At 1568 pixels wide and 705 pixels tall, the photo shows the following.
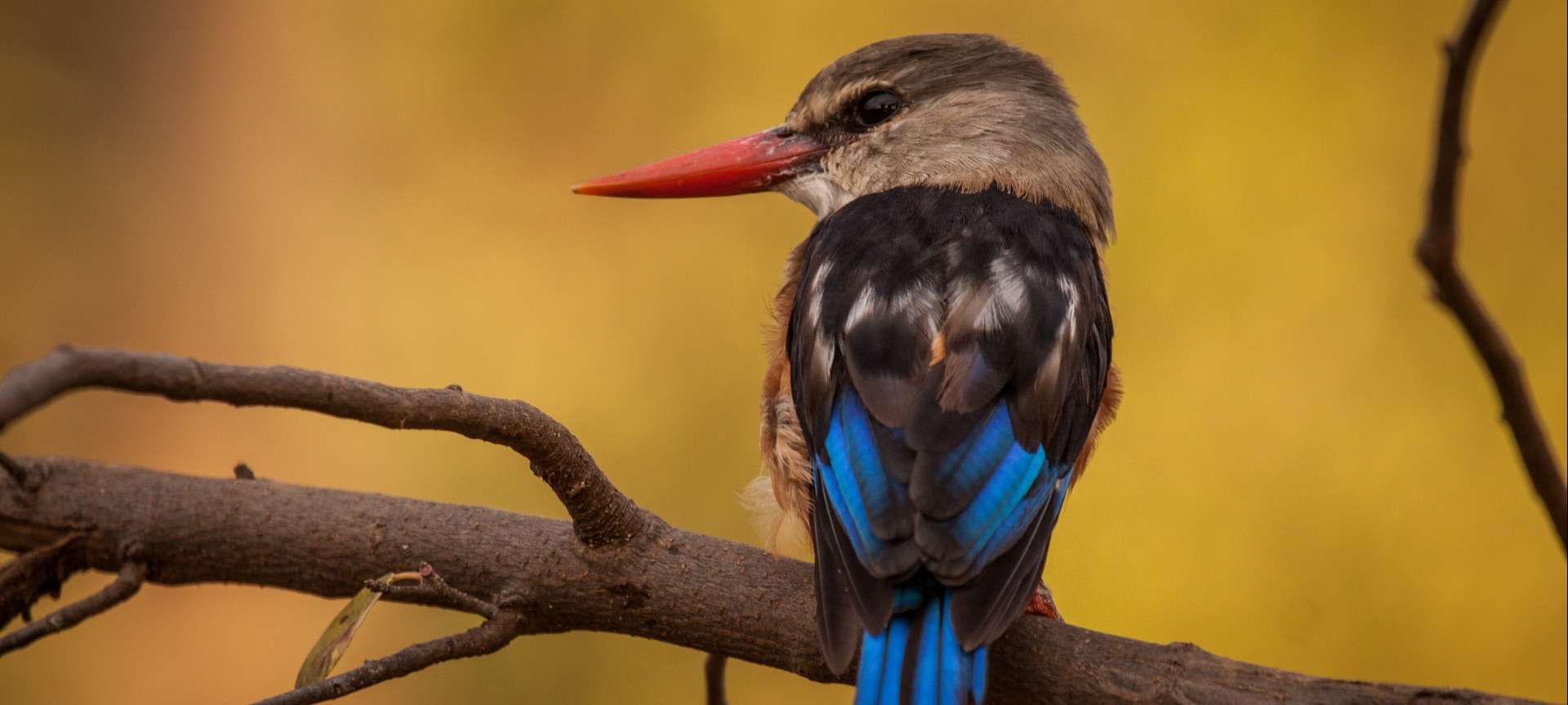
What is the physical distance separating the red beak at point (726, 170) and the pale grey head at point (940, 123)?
3 cm

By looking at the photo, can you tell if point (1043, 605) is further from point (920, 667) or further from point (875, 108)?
point (875, 108)

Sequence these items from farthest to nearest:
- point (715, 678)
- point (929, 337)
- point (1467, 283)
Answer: point (715, 678), point (929, 337), point (1467, 283)

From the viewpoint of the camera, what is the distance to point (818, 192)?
3166mm

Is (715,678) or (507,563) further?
(715,678)

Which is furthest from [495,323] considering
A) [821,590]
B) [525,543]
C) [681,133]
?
[821,590]

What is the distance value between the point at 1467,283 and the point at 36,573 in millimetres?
1845

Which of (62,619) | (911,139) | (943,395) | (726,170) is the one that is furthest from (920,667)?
(726,170)

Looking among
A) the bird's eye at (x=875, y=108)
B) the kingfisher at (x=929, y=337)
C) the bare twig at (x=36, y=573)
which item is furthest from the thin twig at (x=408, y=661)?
the bird's eye at (x=875, y=108)

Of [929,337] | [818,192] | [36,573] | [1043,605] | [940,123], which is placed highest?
[940,123]

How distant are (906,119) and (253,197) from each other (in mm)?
2155

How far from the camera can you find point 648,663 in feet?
12.6

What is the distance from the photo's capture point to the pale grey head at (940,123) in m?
3.00

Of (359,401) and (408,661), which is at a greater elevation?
(359,401)

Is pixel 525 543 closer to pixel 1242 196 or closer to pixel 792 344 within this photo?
pixel 792 344
